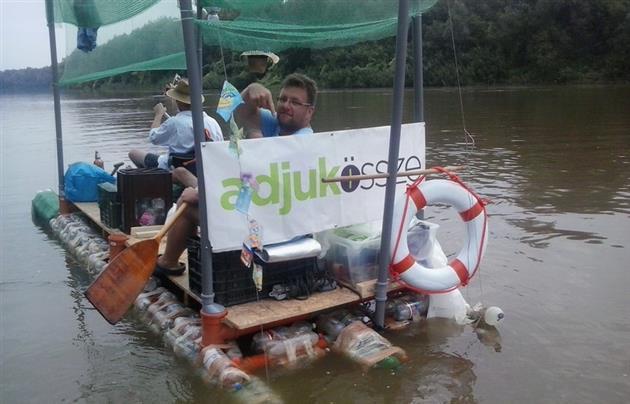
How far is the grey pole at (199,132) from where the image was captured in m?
4.11

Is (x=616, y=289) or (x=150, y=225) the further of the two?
(x=150, y=225)

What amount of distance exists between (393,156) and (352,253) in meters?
0.86

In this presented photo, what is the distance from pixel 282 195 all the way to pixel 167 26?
177cm

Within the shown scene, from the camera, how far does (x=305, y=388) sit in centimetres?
430

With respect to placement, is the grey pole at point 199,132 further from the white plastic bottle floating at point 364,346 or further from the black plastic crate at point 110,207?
the black plastic crate at point 110,207

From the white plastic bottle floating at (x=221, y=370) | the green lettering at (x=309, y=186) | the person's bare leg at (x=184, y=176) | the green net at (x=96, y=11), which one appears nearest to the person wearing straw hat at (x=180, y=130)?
the person's bare leg at (x=184, y=176)

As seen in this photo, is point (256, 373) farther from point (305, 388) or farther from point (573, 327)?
point (573, 327)

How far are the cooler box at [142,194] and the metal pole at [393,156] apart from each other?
2746 millimetres

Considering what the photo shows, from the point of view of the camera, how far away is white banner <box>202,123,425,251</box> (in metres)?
4.43

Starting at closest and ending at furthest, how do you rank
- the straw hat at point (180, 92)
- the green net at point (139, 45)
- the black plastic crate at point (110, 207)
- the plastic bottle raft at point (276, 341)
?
1. the plastic bottle raft at point (276, 341)
2. the green net at point (139, 45)
3. the straw hat at point (180, 92)
4. the black plastic crate at point (110, 207)

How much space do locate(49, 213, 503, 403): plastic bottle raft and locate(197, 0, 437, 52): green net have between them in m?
2.17

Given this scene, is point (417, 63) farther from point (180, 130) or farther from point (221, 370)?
point (221, 370)

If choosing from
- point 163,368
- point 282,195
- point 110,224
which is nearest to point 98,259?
point 110,224

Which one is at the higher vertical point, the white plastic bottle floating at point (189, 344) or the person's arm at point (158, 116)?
the person's arm at point (158, 116)
